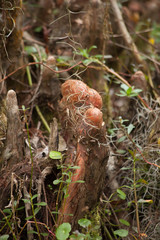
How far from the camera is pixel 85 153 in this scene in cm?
158

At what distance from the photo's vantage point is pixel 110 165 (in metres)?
2.18

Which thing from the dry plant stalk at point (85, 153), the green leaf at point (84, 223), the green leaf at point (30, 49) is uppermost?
the green leaf at point (30, 49)

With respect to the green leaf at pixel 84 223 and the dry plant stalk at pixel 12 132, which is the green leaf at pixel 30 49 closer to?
the dry plant stalk at pixel 12 132

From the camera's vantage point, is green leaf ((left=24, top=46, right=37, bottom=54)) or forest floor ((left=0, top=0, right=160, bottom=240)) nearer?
forest floor ((left=0, top=0, right=160, bottom=240))

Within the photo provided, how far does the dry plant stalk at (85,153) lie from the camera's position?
1549mm

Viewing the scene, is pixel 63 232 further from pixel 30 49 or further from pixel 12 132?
pixel 30 49

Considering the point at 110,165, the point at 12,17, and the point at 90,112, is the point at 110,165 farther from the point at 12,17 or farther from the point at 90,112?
the point at 12,17

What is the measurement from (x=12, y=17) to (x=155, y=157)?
5.23ft

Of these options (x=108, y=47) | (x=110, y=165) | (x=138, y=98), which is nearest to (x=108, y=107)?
(x=138, y=98)

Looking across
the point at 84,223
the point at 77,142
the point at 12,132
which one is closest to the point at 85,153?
the point at 77,142

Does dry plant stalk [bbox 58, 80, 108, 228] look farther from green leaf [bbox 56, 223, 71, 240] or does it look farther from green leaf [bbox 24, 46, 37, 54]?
green leaf [bbox 24, 46, 37, 54]

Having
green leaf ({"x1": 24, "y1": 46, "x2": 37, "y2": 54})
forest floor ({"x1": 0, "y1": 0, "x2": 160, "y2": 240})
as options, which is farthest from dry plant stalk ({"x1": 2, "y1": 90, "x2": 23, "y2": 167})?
green leaf ({"x1": 24, "y1": 46, "x2": 37, "y2": 54})

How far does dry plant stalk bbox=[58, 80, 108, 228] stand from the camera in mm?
1549

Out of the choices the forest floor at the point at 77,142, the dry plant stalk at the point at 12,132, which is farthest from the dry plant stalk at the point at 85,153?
the dry plant stalk at the point at 12,132
